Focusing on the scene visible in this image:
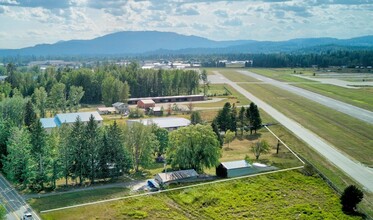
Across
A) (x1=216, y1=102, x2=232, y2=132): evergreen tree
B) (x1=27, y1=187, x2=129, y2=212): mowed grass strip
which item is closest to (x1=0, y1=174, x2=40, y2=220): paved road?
(x1=27, y1=187, x2=129, y2=212): mowed grass strip

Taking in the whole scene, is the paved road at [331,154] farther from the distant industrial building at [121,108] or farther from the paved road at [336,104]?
the distant industrial building at [121,108]

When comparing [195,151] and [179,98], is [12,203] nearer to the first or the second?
[195,151]

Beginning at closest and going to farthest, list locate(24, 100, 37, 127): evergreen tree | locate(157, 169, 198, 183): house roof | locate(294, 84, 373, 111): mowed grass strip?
locate(157, 169, 198, 183): house roof < locate(24, 100, 37, 127): evergreen tree < locate(294, 84, 373, 111): mowed grass strip

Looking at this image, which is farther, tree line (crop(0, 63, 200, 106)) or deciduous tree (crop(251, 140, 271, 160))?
tree line (crop(0, 63, 200, 106))

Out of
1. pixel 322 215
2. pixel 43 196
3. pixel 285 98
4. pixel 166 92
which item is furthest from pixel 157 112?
pixel 322 215

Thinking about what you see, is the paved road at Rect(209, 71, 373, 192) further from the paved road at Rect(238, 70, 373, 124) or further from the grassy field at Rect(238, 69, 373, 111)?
the grassy field at Rect(238, 69, 373, 111)

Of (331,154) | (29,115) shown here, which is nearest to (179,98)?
(29,115)
